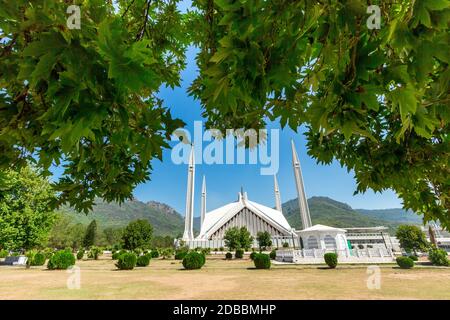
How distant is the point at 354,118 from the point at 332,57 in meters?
0.57

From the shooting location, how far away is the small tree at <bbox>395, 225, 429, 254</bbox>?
39.6m

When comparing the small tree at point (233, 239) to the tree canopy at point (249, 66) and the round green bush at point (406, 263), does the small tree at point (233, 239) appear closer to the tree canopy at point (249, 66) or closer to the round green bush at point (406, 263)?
the round green bush at point (406, 263)

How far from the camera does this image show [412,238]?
39.8 m

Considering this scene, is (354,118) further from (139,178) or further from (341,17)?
(139,178)

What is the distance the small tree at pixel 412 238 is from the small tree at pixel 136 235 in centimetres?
4354

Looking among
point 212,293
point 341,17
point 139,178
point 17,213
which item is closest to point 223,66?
point 341,17

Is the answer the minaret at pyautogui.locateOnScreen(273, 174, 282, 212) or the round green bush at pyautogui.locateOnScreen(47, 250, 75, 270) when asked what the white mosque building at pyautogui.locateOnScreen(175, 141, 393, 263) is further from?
the round green bush at pyautogui.locateOnScreen(47, 250, 75, 270)

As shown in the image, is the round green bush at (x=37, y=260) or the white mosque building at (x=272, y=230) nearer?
the round green bush at (x=37, y=260)

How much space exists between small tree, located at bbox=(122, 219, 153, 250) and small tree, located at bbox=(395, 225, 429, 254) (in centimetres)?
4354

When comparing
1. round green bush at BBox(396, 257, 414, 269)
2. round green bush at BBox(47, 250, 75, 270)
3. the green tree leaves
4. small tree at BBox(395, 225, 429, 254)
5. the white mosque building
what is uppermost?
the white mosque building

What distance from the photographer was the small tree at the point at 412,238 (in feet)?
130

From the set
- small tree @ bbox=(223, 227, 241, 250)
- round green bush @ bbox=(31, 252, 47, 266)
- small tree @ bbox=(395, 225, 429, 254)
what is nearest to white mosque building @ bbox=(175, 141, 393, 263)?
small tree @ bbox=(395, 225, 429, 254)

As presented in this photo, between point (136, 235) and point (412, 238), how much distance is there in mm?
46226

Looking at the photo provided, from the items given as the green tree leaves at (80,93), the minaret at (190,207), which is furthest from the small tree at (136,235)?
the green tree leaves at (80,93)
